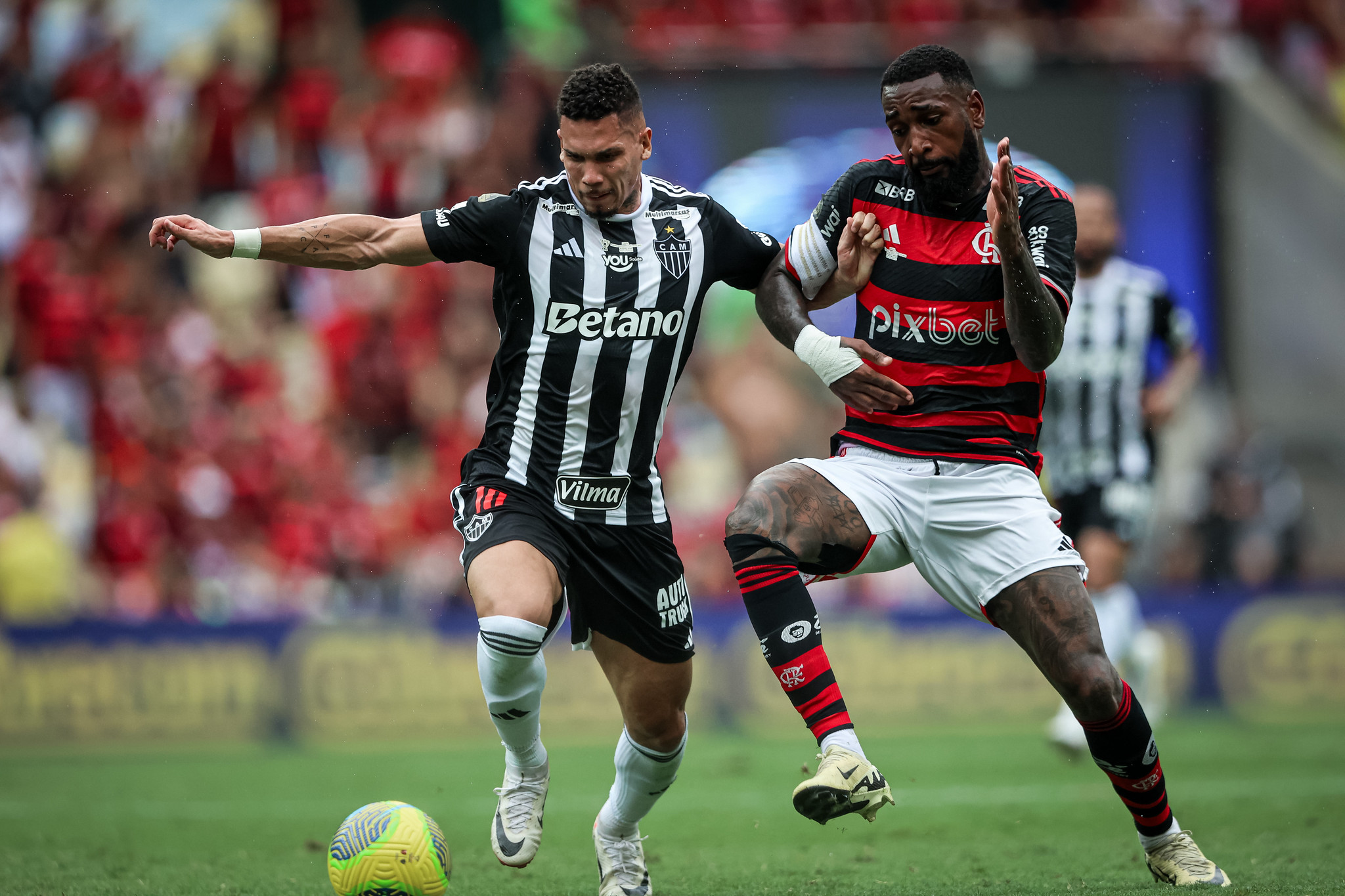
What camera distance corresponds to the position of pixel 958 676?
35.7ft

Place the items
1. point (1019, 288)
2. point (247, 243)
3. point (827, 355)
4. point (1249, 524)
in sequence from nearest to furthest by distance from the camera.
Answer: point (1019, 288)
point (827, 355)
point (247, 243)
point (1249, 524)

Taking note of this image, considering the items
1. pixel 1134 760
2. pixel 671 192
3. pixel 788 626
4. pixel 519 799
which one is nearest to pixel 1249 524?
pixel 1134 760

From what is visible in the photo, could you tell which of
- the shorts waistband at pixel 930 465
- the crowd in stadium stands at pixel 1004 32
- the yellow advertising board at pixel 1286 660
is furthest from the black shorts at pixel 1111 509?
the crowd in stadium stands at pixel 1004 32

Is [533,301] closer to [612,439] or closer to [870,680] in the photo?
[612,439]

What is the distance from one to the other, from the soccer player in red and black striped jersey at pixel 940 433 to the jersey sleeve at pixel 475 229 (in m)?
0.99

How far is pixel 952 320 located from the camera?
5.10m

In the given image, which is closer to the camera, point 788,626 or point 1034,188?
point 788,626

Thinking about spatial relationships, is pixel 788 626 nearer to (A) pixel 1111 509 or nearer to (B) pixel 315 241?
(B) pixel 315 241

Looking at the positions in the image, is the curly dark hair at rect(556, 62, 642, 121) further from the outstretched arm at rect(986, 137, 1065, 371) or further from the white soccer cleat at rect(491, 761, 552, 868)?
the white soccer cleat at rect(491, 761, 552, 868)

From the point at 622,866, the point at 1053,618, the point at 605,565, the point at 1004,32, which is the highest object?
the point at 1004,32

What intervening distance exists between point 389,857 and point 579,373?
1.76 meters

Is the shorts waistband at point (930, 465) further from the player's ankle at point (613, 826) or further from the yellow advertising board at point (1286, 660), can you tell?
the yellow advertising board at point (1286, 660)

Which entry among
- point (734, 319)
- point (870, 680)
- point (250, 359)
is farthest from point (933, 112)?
point (250, 359)

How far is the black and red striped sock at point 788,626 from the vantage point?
4.75 metres
